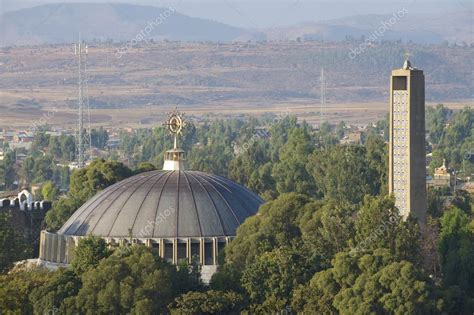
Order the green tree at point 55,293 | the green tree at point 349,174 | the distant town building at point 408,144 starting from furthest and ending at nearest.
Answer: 1. the green tree at point 349,174
2. the distant town building at point 408,144
3. the green tree at point 55,293

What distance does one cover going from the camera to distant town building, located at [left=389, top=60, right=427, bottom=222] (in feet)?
209

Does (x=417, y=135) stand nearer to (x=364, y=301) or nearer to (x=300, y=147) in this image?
(x=364, y=301)

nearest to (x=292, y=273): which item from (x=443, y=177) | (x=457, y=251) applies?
(x=457, y=251)

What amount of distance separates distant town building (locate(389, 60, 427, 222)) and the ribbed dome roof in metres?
5.13

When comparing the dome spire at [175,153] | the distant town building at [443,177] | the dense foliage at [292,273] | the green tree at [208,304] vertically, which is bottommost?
the green tree at [208,304]

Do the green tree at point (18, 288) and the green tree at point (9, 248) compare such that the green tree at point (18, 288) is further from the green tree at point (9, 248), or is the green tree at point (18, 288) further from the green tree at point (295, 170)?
the green tree at point (295, 170)

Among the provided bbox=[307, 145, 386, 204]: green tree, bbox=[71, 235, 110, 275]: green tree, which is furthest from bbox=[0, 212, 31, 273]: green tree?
bbox=[307, 145, 386, 204]: green tree

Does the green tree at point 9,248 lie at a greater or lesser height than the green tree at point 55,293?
greater

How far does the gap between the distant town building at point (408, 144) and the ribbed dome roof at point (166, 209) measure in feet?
16.8

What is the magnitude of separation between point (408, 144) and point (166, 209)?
851 centimetres

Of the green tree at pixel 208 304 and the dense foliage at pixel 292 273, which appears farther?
the green tree at pixel 208 304

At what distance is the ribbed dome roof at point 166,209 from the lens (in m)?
62.8

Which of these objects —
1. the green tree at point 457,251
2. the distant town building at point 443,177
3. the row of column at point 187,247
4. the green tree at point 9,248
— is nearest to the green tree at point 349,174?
the green tree at point 457,251

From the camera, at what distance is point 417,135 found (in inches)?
2544
